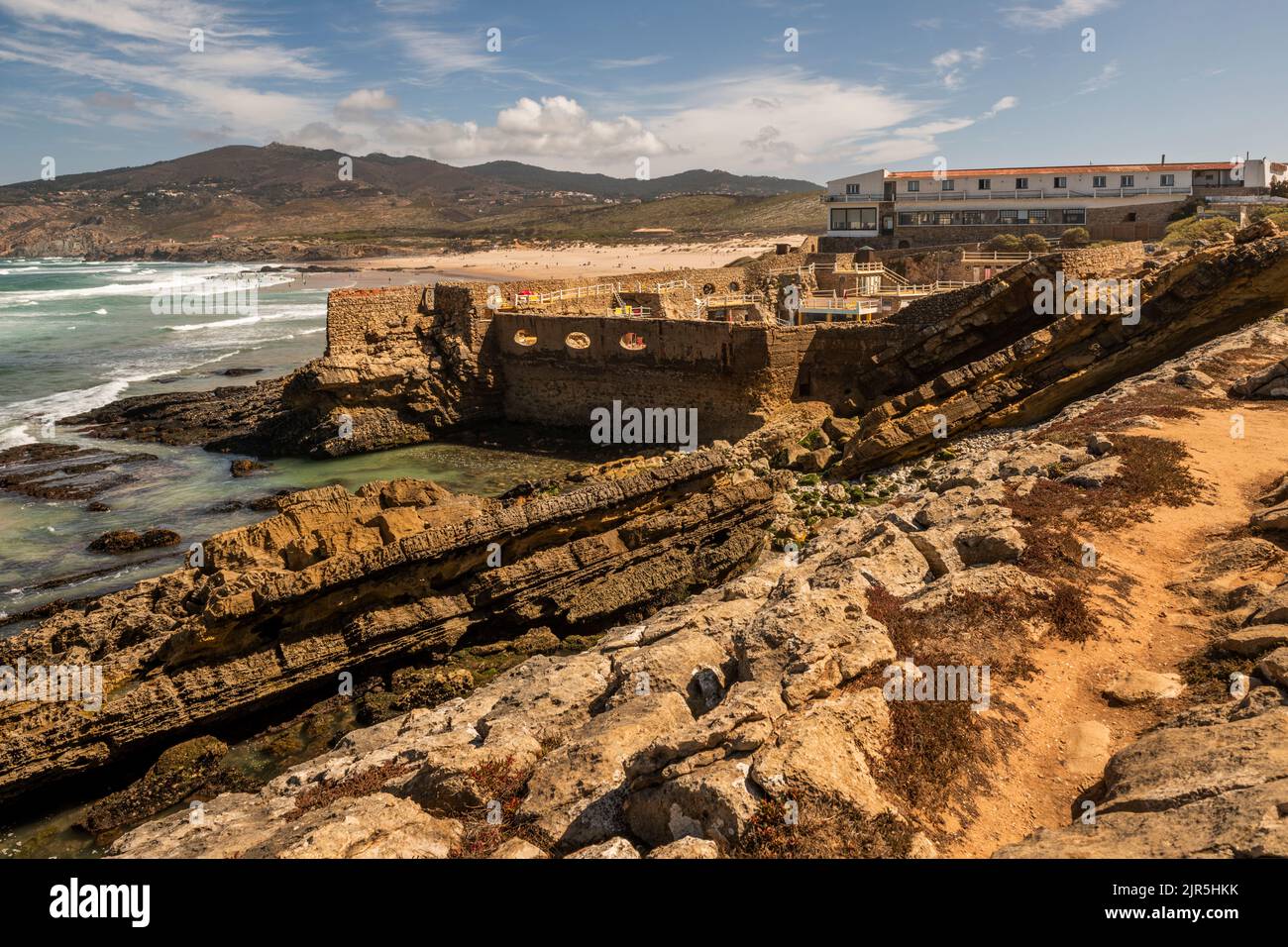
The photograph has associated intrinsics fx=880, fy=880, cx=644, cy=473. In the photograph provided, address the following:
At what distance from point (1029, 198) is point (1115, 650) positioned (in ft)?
142

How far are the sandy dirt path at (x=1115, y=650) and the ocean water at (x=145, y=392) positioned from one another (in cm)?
1778

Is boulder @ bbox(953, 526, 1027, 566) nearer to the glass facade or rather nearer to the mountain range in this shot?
the glass facade

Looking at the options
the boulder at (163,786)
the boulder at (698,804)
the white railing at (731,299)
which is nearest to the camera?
the boulder at (698,804)

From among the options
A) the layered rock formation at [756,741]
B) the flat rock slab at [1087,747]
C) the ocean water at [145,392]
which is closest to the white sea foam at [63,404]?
the ocean water at [145,392]

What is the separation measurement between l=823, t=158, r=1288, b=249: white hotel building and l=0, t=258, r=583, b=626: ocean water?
28.4 meters

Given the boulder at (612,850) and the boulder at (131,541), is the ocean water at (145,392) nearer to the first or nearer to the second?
the boulder at (131,541)

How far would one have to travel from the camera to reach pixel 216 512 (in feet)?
78.2

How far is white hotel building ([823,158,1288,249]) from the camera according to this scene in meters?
44.5

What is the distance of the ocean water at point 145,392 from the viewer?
2083 centimetres

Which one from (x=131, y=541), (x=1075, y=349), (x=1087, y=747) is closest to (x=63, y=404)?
(x=131, y=541)

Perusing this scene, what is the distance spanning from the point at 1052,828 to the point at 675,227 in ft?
451
